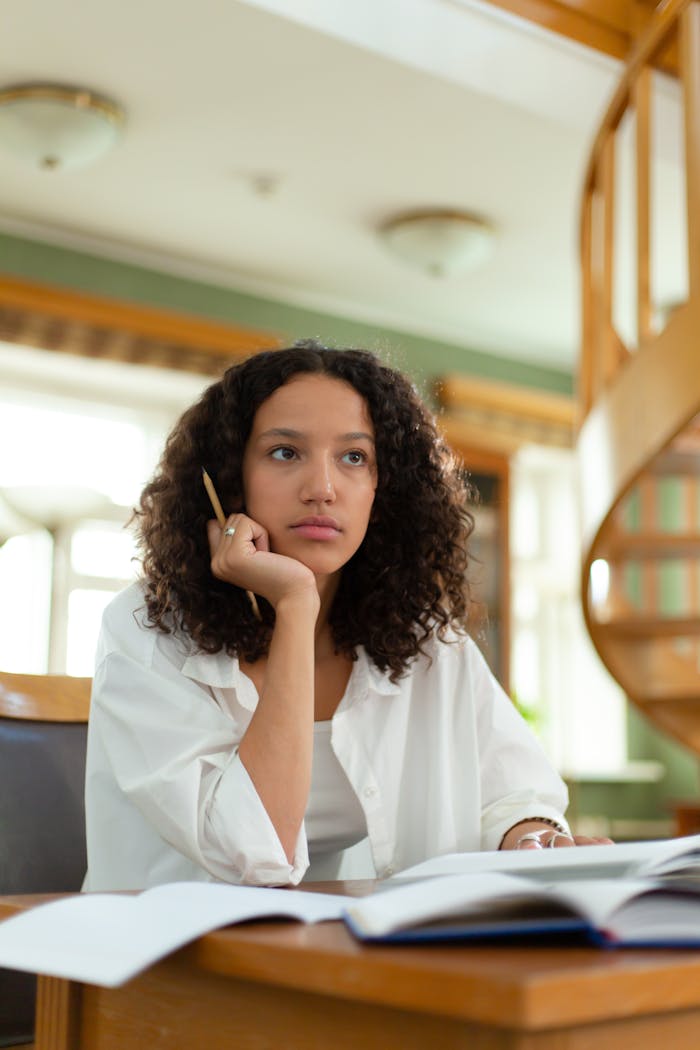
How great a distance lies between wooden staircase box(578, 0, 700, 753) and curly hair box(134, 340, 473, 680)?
6.17 feet

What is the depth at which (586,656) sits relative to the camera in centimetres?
755

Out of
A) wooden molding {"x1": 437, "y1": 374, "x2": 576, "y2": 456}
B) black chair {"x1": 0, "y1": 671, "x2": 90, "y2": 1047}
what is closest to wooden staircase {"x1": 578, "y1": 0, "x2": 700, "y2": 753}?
wooden molding {"x1": 437, "y1": 374, "x2": 576, "y2": 456}

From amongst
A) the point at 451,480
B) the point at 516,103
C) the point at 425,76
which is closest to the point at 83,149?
the point at 425,76

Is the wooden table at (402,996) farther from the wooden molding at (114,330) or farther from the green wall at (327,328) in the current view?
the wooden molding at (114,330)

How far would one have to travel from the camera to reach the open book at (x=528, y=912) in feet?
2.32

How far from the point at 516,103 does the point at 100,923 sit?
3963 millimetres

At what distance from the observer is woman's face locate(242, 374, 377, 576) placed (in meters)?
1.49

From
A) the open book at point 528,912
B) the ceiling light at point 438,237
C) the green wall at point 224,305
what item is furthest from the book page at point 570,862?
the ceiling light at point 438,237

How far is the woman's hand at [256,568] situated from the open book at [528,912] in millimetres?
663

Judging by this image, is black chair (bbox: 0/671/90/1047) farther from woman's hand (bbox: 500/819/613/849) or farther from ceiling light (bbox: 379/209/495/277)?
ceiling light (bbox: 379/209/495/277)

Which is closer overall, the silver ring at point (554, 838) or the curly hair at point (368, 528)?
the silver ring at point (554, 838)

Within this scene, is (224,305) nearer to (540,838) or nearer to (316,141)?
(316,141)

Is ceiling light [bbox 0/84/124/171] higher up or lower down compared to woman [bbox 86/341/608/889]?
higher up

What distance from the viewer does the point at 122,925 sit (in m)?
0.77
